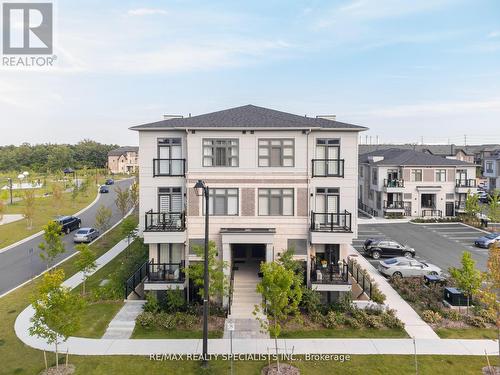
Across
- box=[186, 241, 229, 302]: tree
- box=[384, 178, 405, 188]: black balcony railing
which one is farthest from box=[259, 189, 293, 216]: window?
box=[384, 178, 405, 188]: black balcony railing

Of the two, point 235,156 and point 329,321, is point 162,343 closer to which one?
point 329,321

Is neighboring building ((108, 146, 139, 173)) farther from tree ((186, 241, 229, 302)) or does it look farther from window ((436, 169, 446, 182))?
tree ((186, 241, 229, 302))

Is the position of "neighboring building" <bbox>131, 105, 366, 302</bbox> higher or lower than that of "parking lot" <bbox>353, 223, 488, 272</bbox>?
higher

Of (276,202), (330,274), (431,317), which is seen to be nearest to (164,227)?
(276,202)

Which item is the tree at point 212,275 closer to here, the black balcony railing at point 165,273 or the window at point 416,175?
the black balcony railing at point 165,273

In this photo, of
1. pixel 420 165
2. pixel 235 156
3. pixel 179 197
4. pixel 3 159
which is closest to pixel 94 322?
pixel 179 197
